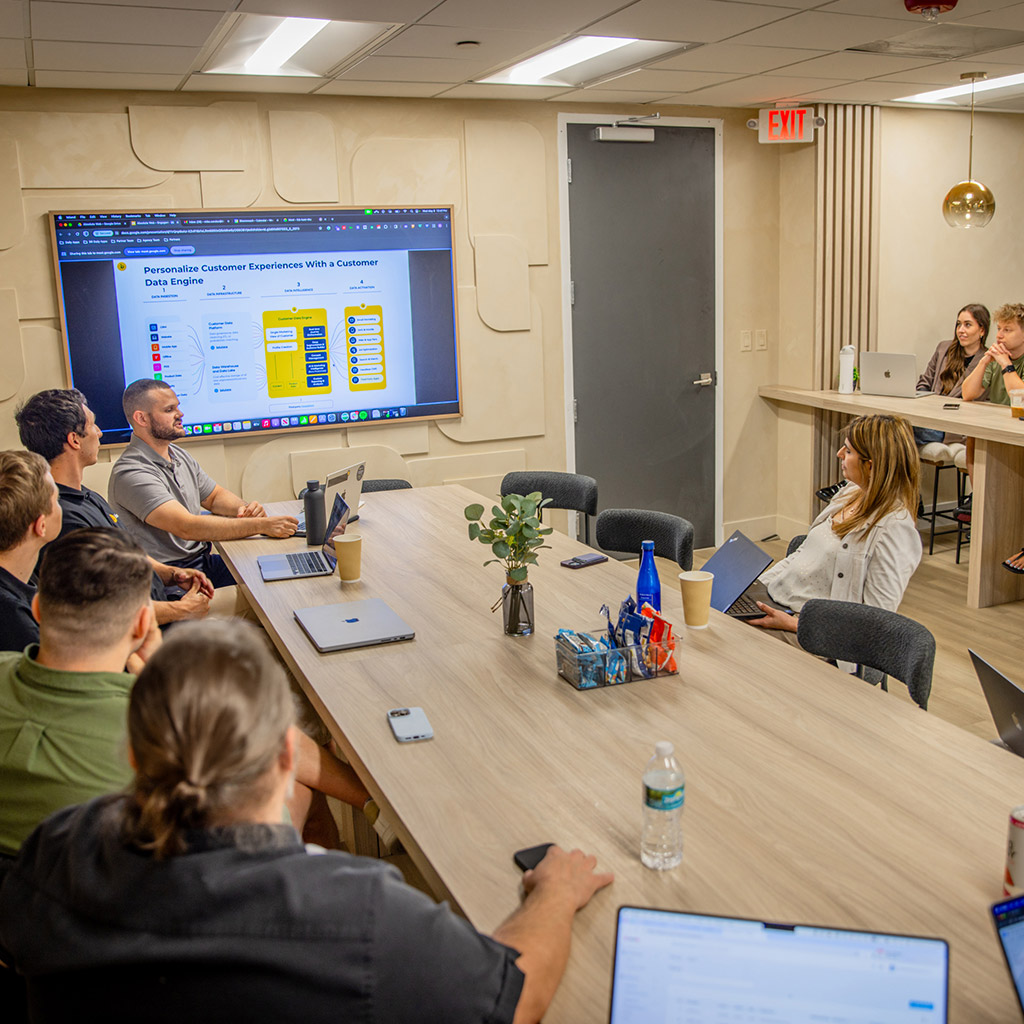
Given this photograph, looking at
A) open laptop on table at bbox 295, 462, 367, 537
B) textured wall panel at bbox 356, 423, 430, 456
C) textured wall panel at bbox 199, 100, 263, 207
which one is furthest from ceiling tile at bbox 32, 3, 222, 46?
textured wall panel at bbox 356, 423, 430, 456

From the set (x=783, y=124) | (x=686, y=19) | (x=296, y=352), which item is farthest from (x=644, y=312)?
(x=686, y=19)

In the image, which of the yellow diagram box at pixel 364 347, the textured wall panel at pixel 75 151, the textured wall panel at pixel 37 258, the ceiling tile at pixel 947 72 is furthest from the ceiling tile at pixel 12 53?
the ceiling tile at pixel 947 72

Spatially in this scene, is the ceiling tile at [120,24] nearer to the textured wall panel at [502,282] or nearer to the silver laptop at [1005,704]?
the textured wall panel at [502,282]

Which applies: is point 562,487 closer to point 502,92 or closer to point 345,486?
point 345,486

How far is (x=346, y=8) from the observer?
3.40m

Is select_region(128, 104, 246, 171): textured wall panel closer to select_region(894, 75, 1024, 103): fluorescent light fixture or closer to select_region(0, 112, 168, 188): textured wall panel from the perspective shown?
select_region(0, 112, 168, 188): textured wall panel

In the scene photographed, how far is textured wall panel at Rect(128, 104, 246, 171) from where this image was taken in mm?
4730

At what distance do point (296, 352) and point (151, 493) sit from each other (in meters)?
1.50

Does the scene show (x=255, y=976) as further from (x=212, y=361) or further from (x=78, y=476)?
(x=212, y=361)

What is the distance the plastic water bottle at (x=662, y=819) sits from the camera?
63.5 inches

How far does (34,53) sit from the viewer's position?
3857 mm

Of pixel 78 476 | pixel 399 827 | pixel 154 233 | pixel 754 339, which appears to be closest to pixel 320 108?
pixel 154 233

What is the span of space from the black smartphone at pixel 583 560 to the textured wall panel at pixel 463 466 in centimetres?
232

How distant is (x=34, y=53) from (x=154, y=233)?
105cm
